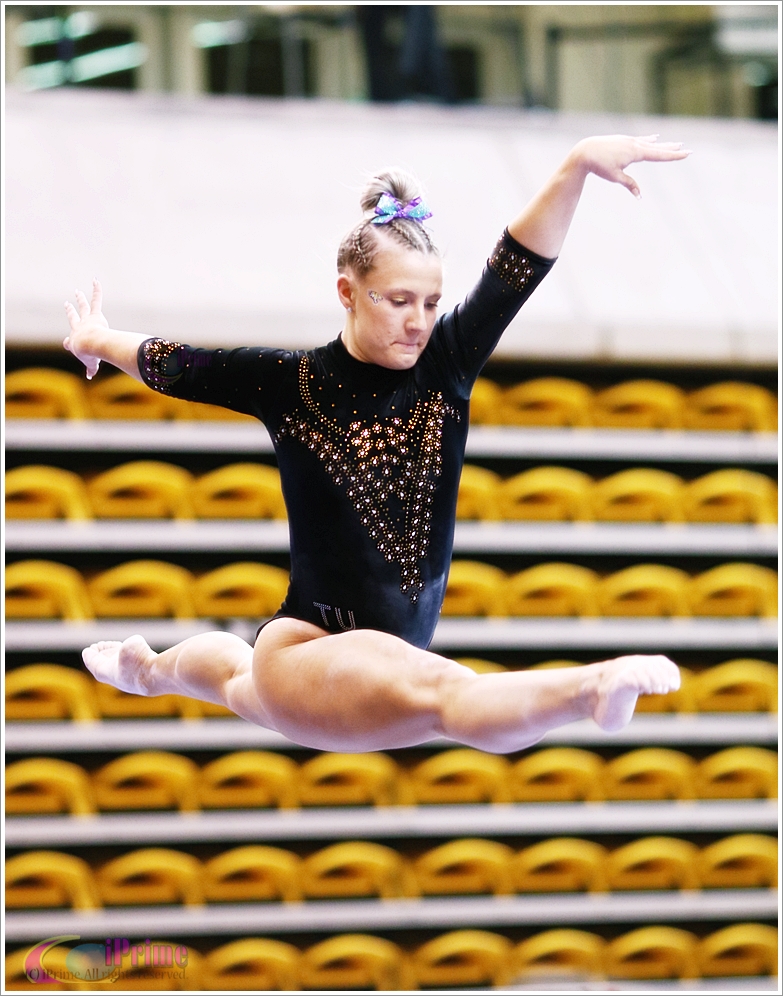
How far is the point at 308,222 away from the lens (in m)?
4.11

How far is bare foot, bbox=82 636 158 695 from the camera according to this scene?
1.81 m

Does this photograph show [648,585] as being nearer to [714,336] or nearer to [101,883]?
[714,336]

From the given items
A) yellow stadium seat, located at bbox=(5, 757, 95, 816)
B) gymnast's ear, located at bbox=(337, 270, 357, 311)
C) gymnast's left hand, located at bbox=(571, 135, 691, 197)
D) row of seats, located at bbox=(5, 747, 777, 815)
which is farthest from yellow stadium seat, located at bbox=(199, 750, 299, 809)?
gymnast's left hand, located at bbox=(571, 135, 691, 197)

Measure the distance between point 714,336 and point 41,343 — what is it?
7.79 feet

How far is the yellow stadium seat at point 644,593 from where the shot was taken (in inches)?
169

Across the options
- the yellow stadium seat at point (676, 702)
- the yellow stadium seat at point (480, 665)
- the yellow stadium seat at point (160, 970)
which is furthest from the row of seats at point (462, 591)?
the yellow stadium seat at point (160, 970)

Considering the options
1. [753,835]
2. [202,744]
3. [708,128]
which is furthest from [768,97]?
[202,744]

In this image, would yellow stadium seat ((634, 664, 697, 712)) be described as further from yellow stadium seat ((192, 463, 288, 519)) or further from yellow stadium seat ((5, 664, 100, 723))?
yellow stadium seat ((5, 664, 100, 723))

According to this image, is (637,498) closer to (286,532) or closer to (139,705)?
(286,532)

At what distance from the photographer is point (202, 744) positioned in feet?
13.1

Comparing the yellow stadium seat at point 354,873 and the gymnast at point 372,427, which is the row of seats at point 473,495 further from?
the gymnast at point 372,427

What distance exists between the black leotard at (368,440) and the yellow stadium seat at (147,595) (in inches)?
98.0

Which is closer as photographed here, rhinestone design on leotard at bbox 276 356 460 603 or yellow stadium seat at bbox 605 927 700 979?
rhinestone design on leotard at bbox 276 356 460 603

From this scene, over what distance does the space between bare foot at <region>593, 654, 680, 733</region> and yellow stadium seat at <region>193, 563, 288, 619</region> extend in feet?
9.36
